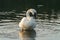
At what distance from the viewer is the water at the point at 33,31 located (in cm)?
1335

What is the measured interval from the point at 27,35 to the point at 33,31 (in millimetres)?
966

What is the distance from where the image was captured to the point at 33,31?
590 inches

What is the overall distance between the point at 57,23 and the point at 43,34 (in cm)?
290

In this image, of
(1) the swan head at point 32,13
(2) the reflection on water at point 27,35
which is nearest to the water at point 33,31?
(2) the reflection on water at point 27,35

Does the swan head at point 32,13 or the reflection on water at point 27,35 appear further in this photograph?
the swan head at point 32,13

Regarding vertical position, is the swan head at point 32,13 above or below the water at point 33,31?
above

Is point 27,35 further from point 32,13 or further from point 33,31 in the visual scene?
point 32,13

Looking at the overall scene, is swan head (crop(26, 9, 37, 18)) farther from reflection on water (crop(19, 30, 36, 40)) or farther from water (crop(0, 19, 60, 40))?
reflection on water (crop(19, 30, 36, 40))

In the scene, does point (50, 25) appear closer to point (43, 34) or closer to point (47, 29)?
point (47, 29)

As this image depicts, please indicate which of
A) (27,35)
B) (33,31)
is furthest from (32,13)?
(27,35)

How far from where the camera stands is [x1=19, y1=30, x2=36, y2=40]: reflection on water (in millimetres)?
13298

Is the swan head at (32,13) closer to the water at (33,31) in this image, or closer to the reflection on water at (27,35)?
the water at (33,31)

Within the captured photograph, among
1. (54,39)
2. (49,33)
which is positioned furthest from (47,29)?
(54,39)

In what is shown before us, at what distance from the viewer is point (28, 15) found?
51.4ft
